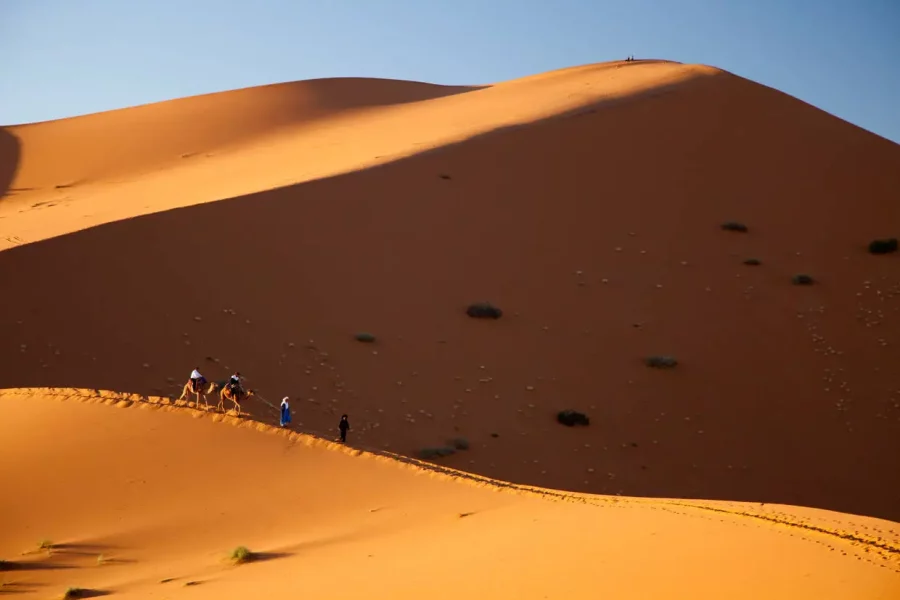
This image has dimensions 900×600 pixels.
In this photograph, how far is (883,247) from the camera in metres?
29.8

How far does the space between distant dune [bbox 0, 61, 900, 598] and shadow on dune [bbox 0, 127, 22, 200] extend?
4114 mm

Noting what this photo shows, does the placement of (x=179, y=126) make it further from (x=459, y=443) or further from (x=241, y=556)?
(x=241, y=556)

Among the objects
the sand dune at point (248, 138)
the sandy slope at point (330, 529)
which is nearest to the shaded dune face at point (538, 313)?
the sand dune at point (248, 138)

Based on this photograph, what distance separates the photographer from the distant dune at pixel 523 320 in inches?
505

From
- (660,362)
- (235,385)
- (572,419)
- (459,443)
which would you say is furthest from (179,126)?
(235,385)

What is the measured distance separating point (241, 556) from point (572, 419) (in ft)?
40.1

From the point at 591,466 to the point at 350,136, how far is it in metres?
25.4

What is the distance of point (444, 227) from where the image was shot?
29.1 m

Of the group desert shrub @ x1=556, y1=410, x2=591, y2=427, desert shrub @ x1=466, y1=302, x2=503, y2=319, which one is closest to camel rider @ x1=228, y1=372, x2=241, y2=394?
desert shrub @ x1=556, y1=410, x2=591, y2=427

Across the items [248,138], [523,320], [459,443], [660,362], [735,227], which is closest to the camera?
[459,443]

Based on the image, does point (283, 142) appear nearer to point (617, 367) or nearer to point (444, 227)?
point (444, 227)

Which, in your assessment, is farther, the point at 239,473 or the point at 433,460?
the point at 433,460

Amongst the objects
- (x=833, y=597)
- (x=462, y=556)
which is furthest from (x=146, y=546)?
(x=833, y=597)

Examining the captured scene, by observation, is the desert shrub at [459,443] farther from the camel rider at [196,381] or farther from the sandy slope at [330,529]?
A: the camel rider at [196,381]
